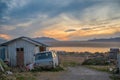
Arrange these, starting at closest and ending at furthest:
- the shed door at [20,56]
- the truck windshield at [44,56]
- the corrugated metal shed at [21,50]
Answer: the truck windshield at [44,56]
the corrugated metal shed at [21,50]
the shed door at [20,56]

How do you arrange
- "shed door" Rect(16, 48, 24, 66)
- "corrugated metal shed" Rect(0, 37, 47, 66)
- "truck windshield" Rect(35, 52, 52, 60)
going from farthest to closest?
"shed door" Rect(16, 48, 24, 66) → "corrugated metal shed" Rect(0, 37, 47, 66) → "truck windshield" Rect(35, 52, 52, 60)

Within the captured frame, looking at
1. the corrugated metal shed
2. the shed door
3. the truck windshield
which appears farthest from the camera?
the shed door

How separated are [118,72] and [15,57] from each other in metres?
16.9

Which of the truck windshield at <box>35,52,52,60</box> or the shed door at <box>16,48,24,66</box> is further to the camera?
the shed door at <box>16,48,24,66</box>

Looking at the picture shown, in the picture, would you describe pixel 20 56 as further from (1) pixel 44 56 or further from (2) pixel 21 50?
(1) pixel 44 56

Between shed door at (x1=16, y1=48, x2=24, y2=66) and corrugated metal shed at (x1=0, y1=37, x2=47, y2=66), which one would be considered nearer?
corrugated metal shed at (x1=0, y1=37, x2=47, y2=66)

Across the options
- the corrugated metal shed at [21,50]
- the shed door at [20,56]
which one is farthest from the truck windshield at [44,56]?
the shed door at [20,56]

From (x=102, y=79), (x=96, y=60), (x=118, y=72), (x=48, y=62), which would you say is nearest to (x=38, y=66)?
(x=48, y=62)

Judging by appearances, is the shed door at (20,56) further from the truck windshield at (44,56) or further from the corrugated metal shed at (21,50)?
the truck windshield at (44,56)

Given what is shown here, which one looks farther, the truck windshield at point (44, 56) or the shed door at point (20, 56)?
the shed door at point (20, 56)

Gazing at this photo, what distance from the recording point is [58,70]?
28.5 metres

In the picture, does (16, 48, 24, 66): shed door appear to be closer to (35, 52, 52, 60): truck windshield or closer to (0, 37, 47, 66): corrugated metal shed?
(0, 37, 47, 66): corrugated metal shed

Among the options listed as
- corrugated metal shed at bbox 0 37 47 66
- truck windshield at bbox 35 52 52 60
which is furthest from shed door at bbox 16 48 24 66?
truck windshield at bbox 35 52 52 60

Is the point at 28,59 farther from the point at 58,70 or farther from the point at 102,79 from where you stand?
the point at 102,79
